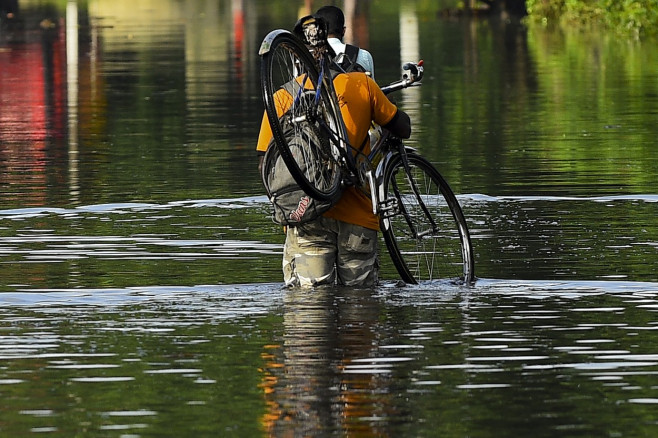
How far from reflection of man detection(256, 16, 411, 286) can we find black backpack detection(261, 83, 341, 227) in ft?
0.39

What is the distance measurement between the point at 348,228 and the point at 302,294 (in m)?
0.44

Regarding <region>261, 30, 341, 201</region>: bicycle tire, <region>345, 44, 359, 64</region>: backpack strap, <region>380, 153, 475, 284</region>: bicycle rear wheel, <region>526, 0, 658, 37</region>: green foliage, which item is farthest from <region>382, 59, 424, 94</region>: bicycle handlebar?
<region>526, 0, 658, 37</region>: green foliage

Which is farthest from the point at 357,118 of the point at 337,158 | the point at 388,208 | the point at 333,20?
the point at 333,20

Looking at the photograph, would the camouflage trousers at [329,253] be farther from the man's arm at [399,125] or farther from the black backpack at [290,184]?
the man's arm at [399,125]

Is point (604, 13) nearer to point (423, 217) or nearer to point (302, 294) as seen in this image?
point (423, 217)

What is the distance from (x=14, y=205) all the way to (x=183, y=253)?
10.1 feet

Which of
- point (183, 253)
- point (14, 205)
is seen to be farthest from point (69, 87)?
point (183, 253)

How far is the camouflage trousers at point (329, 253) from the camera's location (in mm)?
10562

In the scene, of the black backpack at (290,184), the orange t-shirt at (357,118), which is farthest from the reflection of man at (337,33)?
the black backpack at (290,184)

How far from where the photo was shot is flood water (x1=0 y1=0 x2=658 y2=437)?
25.1 ft

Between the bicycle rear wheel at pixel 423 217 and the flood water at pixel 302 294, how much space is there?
0.20 metres

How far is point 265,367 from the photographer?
8.55m

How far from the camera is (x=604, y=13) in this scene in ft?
166

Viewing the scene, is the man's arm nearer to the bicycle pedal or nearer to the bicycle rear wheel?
the bicycle rear wheel
